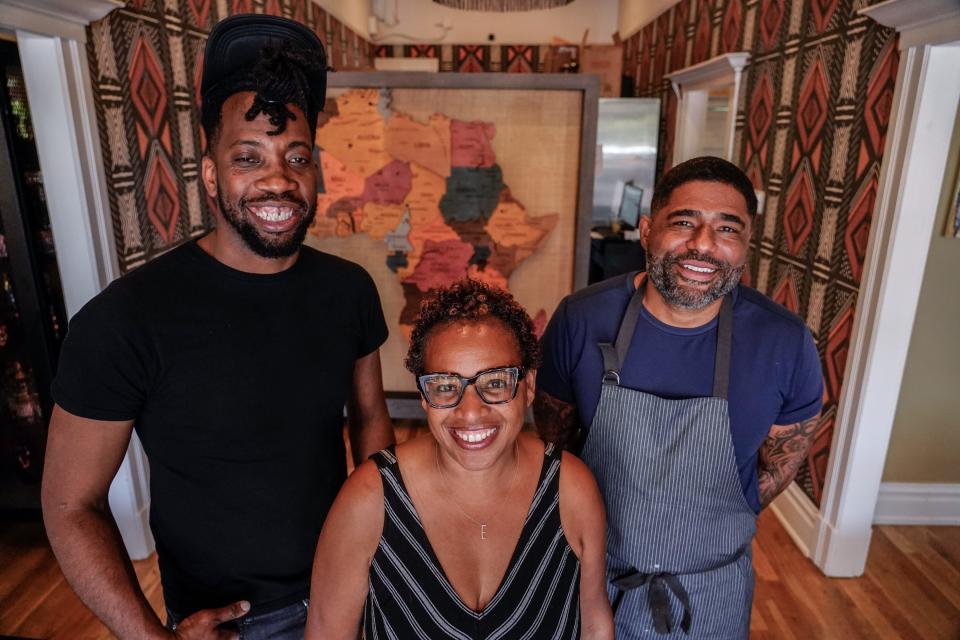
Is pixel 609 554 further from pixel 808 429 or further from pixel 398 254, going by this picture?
pixel 398 254

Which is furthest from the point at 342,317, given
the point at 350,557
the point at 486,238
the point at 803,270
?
the point at 803,270

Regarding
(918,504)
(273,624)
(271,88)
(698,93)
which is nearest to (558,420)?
(273,624)

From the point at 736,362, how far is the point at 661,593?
1.76 feet

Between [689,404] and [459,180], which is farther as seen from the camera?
[459,180]

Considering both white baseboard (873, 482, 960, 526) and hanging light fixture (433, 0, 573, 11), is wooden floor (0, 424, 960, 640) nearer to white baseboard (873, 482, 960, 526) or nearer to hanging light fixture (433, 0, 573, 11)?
white baseboard (873, 482, 960, 526)

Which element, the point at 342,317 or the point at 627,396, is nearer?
the point at 342,317

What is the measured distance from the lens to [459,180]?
8.85ft

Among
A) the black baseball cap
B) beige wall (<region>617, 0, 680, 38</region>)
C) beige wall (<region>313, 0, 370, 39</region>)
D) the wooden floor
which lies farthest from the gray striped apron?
beige wall (<region>313, 0, 370, 39</region>)

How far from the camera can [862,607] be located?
90.9 inches

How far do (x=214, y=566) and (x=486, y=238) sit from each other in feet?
6.34

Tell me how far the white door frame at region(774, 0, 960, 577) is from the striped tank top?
179 cm

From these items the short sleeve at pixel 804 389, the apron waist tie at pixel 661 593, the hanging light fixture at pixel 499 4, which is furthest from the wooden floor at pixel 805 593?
the hanging light fixture at pixel 499 4

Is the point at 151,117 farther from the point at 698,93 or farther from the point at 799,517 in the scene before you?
the point at 698,93

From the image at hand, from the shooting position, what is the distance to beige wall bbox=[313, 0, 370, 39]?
5.11 m
